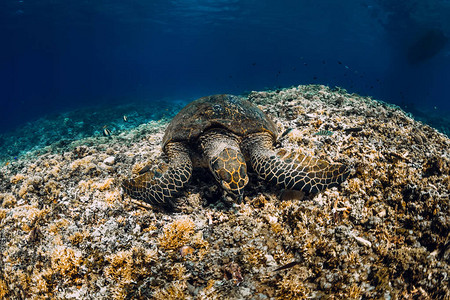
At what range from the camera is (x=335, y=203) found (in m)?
2.98

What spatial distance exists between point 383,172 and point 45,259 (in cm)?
526

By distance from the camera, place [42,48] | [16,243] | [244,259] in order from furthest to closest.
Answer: [42,48] → [16,243] → [244,259]

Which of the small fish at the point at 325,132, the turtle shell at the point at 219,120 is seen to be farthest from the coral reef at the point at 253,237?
the turtle shell at the point at 219,120

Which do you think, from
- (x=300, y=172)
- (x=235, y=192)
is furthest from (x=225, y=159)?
(x=300, y=172)

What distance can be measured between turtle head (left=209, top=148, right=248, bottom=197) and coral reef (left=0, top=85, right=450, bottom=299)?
1.24 feet

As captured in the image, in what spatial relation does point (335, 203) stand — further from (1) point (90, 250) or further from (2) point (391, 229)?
(1) point (90, 250)

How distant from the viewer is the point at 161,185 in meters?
3.36

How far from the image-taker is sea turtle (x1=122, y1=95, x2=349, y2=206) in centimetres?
315

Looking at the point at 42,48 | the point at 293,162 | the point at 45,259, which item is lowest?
the point at 42,48

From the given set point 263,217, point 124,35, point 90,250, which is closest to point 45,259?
point 90,250

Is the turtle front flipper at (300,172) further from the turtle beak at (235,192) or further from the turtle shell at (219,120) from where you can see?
the turtle shell at (219,120)

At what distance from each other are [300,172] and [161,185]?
2.27 metres

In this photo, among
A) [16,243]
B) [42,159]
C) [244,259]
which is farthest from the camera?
[42,159]

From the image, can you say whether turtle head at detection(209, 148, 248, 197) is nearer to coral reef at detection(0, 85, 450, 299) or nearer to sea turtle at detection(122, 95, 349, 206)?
sea turtle at detection(122, 95, 349, 206)
